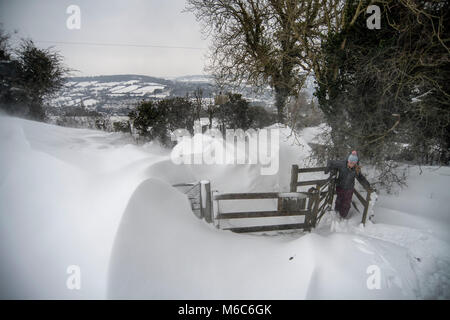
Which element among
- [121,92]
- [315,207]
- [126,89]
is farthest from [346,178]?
[126,89]

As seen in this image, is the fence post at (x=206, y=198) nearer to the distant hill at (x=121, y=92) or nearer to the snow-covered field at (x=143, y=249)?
the snow-covered field at (x=143, y=249)

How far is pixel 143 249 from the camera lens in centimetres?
224

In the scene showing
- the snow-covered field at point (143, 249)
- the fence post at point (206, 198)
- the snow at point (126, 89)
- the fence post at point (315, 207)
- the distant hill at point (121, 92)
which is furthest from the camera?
the snow at point (126, 89)

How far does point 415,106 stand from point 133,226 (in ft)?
20.2

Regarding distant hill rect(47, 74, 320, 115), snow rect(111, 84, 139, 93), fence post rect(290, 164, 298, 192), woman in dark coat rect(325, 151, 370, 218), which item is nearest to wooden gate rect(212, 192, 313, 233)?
woman in dark coat rect(325, 151, 370, 218)

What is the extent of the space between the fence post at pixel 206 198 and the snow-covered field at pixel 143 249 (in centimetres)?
53

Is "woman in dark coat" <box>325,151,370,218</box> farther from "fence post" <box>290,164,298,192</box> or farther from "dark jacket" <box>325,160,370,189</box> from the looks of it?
"fence post" <box>290,164,298,192</box>

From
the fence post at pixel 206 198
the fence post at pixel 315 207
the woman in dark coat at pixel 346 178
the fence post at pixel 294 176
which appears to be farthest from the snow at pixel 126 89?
the fence post at pixel 315 207

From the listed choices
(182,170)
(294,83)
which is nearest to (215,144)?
(182,170)

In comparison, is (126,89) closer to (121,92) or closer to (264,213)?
(121,92)

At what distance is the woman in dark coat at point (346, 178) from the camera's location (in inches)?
162

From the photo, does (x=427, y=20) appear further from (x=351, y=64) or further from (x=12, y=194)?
(x=12, y=194)

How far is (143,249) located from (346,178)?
417 cm

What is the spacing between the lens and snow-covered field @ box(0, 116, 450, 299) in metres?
2.07
